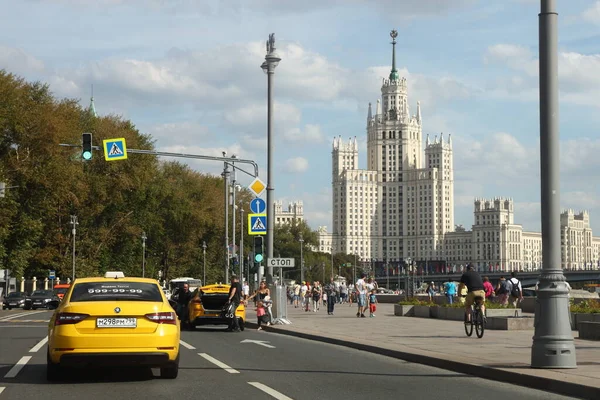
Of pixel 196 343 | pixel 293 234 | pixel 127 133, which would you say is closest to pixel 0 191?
pixel 196 343

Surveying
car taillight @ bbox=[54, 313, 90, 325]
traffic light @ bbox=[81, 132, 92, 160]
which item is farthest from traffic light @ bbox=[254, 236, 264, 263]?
car taillight @ bbox=[54, 313, 90, 325]

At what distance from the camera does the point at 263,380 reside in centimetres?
1466

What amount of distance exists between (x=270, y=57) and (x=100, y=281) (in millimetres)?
19941

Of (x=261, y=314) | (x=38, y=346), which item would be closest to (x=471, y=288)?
(x=261, y=314)

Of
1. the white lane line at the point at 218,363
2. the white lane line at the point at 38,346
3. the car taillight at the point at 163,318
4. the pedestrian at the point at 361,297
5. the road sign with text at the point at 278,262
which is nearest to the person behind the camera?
the car taillight at the point at 163,318

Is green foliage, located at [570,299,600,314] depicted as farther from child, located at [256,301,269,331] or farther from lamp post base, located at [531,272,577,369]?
lamp post base, located at [531,272,577,369]

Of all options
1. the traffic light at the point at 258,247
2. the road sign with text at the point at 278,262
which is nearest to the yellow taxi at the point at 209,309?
the road sign with text at the point at 278,262

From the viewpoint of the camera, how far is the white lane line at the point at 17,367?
15.4 m

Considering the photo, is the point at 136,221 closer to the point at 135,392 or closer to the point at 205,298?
the point at 205,298

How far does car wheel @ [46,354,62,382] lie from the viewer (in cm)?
1415

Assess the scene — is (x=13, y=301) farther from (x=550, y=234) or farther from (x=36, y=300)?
(x=550, y=234)

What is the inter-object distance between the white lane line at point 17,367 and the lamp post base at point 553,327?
25.9 feet

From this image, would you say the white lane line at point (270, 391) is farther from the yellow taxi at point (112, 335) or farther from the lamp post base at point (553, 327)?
the lamp post base at point (553, 327)

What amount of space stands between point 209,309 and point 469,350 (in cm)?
1265
